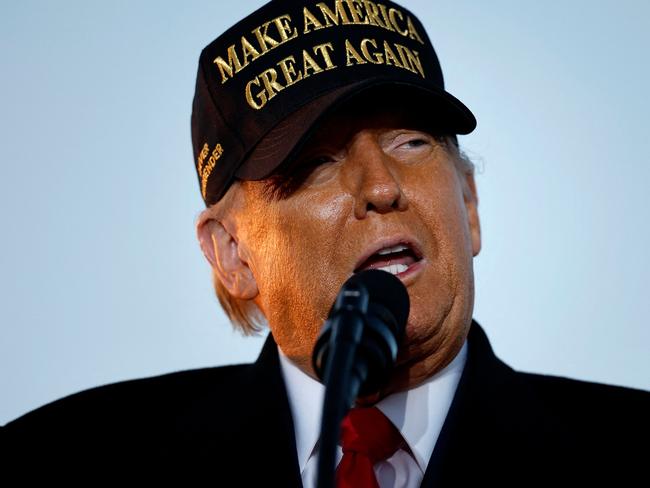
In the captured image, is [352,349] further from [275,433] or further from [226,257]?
[226,257]

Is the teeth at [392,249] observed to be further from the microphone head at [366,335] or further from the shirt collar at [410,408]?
the microphone head at [366,335]

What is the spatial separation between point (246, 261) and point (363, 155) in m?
0.35

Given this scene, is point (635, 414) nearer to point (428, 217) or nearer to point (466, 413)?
point (466, 413)

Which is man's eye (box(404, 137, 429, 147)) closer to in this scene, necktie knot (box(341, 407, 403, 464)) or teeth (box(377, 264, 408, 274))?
teeth (box(377, 264, 408, 274))

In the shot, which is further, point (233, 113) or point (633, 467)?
point (233, 113)

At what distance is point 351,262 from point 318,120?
9.0 inches

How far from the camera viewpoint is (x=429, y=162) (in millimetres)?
1654

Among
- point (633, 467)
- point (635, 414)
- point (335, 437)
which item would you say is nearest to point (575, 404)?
point (635, 414)

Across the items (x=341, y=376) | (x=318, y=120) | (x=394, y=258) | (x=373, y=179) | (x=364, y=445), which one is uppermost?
(x=318, y=120)

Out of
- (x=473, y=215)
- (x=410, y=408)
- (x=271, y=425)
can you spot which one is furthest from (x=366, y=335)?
(x=473, y=215)

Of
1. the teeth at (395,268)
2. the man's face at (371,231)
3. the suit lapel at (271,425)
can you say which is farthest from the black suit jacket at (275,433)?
the teeth at (395,268)

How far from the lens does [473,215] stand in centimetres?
182

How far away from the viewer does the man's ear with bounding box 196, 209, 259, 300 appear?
1819mm

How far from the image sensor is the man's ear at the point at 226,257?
71.6 inches
